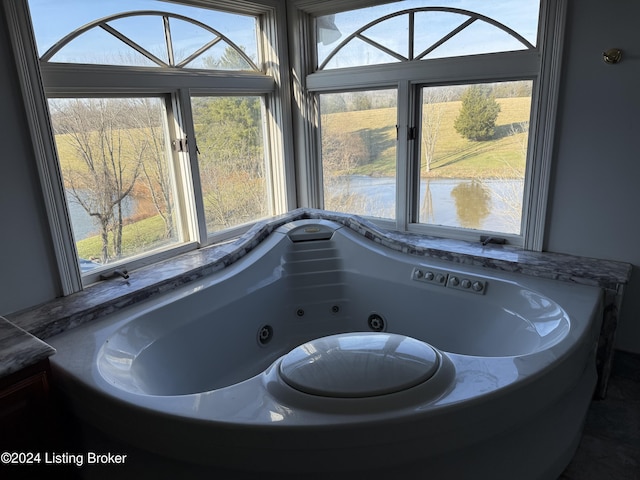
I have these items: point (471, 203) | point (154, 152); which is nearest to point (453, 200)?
point (471, 203)

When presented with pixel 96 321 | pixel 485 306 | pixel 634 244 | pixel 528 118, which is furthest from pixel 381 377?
pixel 528 118

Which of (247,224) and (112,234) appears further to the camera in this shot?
(247,224)

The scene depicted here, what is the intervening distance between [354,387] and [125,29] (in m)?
1.94

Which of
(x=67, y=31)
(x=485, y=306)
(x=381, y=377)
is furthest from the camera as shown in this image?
(x=485, y=306)

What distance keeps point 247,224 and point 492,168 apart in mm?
1510

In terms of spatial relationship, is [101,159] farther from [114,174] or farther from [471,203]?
[471,203]

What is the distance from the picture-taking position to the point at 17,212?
5.66ft

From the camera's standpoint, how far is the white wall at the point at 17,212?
165 cm

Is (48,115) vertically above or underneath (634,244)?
above

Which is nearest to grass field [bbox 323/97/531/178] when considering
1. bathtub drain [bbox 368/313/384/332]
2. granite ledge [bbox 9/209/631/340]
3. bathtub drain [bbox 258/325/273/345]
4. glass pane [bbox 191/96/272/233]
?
granite ledge [bbox 9/209/631/340]

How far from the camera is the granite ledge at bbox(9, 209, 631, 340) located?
5.72 ft

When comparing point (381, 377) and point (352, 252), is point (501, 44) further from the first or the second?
point (381, 377)

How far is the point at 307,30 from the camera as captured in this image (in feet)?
9.20

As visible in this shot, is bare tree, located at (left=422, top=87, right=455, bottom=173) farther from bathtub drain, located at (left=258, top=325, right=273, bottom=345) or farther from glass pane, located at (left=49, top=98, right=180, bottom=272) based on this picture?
glass pane, located at (left=49, top=98, right=180, bottom=272)
